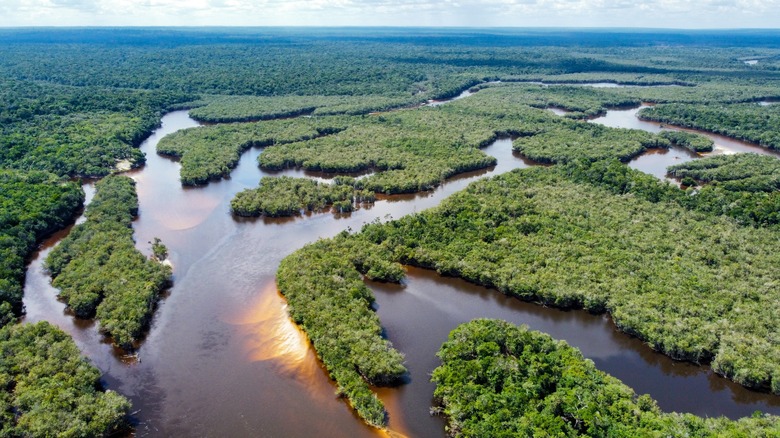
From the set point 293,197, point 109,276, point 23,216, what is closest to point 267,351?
point 109,276

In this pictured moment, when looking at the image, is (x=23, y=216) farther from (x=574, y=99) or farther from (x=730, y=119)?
(x=730, y=119)

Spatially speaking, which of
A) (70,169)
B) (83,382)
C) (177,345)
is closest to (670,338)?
(177,345)

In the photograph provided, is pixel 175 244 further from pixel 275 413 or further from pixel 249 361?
pixel 275 413

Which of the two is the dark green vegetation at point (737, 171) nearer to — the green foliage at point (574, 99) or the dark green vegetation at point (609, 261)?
the dark green vegetation at point (609, 261)

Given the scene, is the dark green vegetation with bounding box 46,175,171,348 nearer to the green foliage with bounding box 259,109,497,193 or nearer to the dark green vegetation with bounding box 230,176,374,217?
the dark green vegetation with bounding box 230,176,374,217

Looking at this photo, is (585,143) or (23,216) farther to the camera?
(585,143)
